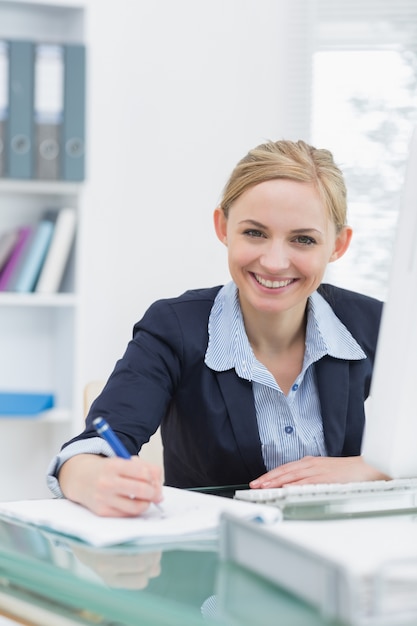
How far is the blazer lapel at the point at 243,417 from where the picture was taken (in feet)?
5.13

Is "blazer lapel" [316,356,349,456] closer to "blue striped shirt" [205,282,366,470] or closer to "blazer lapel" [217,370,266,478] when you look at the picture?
"blue striped shirt" [205,282,366,470]

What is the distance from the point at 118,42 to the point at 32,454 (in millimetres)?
1567

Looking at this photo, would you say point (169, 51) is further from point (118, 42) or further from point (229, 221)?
point (229, 221)

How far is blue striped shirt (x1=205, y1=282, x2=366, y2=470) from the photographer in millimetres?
1584

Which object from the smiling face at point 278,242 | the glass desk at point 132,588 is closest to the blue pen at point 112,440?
the glass desk at point 132,588

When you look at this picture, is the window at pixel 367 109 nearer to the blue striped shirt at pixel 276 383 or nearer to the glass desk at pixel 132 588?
the blue striped shirt at pixel 276 383

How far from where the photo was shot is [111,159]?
3439 mm

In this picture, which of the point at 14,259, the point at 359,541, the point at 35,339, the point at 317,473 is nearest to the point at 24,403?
the point at 35,339

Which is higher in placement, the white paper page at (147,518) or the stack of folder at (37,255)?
the stack of folder at (37,255)

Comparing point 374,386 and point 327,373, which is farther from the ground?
point 374,386

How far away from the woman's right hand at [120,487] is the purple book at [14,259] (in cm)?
201

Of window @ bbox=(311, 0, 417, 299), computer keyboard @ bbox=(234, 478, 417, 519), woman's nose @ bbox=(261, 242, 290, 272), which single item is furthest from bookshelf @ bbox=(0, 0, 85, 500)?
computer keyboard @ bbox=(234, 478, 417, 519)

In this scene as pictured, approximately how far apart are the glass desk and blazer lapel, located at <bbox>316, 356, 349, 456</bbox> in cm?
69

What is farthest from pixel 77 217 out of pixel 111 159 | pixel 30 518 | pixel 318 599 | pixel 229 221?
pixel 318 599
